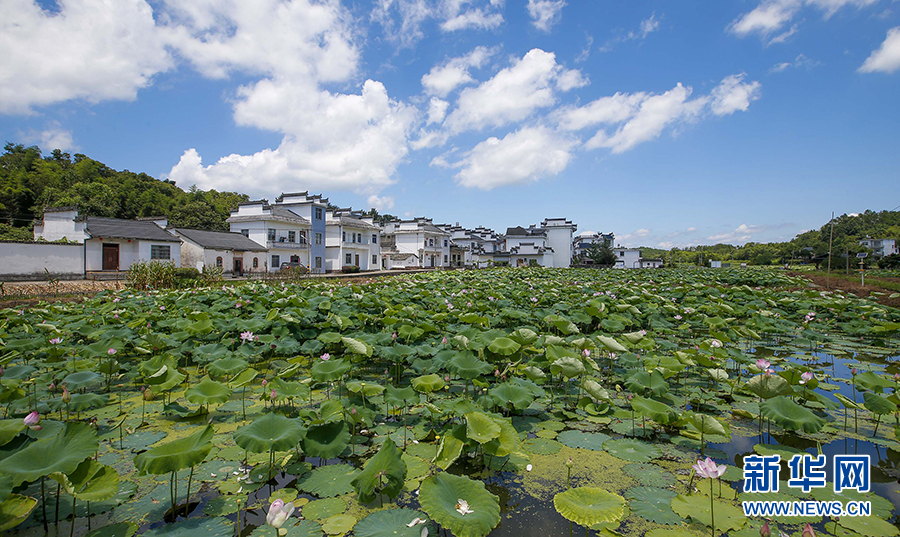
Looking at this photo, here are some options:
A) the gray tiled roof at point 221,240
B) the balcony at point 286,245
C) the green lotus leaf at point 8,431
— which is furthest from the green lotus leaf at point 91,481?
the balcony at point 286,245

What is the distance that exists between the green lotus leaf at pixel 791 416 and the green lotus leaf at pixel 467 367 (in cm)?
210

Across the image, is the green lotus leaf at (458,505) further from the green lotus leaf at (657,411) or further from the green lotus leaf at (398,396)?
the green lotus leaf at (657,411)

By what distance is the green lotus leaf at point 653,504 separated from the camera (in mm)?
2258

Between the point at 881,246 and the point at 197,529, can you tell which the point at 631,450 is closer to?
the point at 197,529

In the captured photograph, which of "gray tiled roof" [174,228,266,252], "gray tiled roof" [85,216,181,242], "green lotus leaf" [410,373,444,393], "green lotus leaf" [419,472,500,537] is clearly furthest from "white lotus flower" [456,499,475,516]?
"gray tiled roof" [174,228,266,252]

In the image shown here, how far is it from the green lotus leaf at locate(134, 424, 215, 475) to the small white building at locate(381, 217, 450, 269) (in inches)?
1640

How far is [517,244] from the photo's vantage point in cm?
5472

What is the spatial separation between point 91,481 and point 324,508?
1.19 meters

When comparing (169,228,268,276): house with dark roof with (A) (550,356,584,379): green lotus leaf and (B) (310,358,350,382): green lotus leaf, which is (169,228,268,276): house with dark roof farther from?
(A) (550,356,584,379): green lotus leaf

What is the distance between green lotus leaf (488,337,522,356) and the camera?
3.98 meters

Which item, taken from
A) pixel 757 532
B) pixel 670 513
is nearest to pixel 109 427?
pixel 670 513

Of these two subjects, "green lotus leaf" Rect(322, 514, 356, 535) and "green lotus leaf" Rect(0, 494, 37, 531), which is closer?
"green lotus leaf" Rect(0, 494, 37, 531)

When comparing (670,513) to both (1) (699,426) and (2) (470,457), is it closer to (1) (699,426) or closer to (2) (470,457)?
(1) (699,426)

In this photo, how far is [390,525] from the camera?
1991 mm
